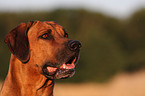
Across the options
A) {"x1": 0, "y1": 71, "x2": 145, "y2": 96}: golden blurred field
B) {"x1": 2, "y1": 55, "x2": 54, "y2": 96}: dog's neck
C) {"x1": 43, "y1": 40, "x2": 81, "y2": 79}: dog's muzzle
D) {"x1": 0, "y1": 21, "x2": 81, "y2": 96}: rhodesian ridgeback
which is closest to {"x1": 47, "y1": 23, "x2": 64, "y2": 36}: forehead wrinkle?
{"x1": 0, "y1": 21, "x2": 81, "y2": 96}: rhodesian ridgeback

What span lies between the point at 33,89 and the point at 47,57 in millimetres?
579

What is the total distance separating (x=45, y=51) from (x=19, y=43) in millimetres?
458

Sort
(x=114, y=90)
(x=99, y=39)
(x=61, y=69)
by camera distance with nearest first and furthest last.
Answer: (x=61, y=69)
(x=114, y=90)
(x=99, y=39)

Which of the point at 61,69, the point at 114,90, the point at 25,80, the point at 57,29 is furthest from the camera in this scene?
the point at 114,90

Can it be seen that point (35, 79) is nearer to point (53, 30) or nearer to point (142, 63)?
point (53, 30)

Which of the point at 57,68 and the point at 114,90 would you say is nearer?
the point at 57,68

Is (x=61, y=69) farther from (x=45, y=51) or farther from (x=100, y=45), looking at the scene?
(x=100, y=45)

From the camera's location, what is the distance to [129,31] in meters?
46.8

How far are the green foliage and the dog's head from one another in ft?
77.9

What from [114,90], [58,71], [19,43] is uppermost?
[19,43]

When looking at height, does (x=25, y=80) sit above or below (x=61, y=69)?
below

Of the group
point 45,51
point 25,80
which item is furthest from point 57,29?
point 25,80

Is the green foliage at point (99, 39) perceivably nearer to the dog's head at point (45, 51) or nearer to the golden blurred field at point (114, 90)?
the golden blurred field at point (114, 90)

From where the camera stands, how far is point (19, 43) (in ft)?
15.4
